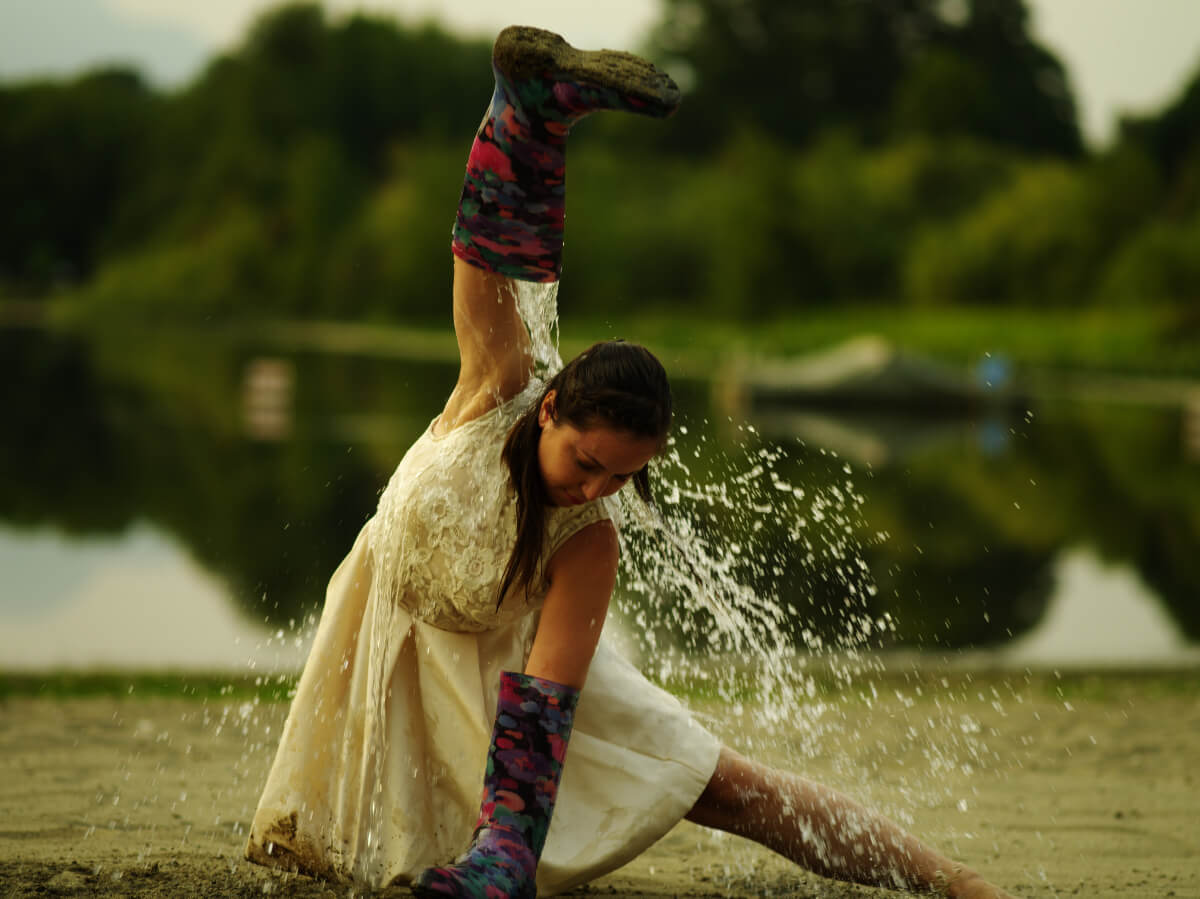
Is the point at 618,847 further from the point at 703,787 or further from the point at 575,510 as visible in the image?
the point at 575,510

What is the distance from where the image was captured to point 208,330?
5300 cm

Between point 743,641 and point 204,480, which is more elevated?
point 743,641

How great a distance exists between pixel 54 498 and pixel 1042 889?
33.7ft

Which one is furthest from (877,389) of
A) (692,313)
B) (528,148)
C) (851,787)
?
(692,313)

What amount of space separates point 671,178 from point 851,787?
6059 cm

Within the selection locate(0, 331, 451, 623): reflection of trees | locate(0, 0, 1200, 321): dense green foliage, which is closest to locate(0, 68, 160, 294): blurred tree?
locate(0, 0, 1200, 321): dense green foliage

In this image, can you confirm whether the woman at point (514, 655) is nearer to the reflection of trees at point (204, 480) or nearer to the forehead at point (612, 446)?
the forehead at point (612, 446)

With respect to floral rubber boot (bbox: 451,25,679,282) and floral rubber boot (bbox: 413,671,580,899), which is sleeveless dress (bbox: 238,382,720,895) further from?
floral rubber boot (bbox: 451,25,679,282)

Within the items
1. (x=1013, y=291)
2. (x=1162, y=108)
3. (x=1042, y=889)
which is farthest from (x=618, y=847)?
(x=1162, y=108)

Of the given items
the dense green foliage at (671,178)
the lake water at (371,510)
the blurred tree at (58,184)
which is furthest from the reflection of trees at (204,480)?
the blurred tree at (58,184)

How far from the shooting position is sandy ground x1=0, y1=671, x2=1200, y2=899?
390 cm

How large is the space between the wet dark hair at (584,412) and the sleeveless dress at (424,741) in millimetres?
89

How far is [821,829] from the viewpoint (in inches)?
138

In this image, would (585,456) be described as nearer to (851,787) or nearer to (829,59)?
(851,787)
